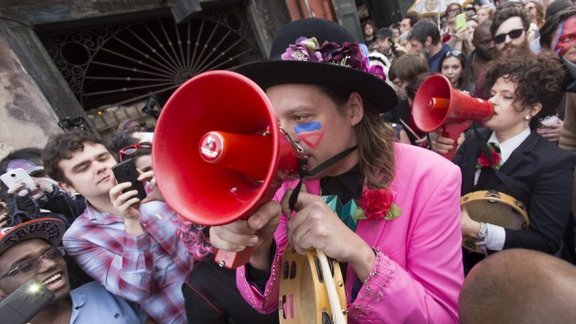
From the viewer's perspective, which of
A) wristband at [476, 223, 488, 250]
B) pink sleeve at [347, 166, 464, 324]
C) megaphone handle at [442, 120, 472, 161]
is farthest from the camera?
megaphone handle at [442, 120, 472, 161]

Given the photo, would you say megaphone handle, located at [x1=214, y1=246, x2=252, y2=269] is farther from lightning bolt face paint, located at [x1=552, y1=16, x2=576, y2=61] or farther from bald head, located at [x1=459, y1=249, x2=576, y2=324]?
lightning bolt face paint, located at [x1=552, y1=16, x2=576, y2=61]

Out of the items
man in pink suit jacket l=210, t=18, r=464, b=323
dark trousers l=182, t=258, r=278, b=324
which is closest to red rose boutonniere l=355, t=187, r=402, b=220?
man in pink suit jacket l=210, t=18, r=464, b=323

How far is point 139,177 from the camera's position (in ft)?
6.22

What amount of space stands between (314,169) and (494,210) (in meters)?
1.28

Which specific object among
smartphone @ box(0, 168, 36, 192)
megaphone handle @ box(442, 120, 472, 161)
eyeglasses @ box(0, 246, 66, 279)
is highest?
smartphone @ box(0, 168, 36, 192)

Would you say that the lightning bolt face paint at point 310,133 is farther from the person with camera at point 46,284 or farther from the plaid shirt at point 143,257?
the person with camera at point 46,284

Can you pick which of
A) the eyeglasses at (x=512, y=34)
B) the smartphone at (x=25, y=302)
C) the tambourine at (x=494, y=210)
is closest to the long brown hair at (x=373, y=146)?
the tambourine at (x=494, y=210)

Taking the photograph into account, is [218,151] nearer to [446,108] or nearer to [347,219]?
[347,219]

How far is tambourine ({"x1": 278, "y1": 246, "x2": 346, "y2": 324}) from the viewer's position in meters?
0.80

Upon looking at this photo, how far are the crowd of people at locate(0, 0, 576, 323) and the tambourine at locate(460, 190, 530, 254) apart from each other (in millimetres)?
21

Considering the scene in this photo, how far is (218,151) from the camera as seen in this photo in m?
0.79

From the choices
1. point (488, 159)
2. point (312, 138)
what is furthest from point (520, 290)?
point (488, 159)

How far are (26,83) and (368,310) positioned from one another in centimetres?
517

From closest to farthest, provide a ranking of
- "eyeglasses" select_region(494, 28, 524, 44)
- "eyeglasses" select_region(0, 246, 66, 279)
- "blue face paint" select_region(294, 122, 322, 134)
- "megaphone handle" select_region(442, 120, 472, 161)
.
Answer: "blue face paint" select_region(294, 122, 322, 134)
"eyeglasses" select_region(0, 246, 66, 279)
"megaphone handle" select_region(442, 120, 472, 161)
"eyeglasses" select_region(494, 28, 524, 44)
